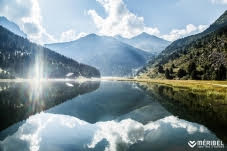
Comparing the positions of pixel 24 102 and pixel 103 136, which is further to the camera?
pixel 24 102

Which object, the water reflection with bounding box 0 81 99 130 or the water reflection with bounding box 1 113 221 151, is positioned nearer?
the water reflection with bounding box 1 113 221 151

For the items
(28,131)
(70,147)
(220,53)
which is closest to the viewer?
(70,147)

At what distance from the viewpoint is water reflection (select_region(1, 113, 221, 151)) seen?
2312cm

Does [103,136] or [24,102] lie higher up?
[24,102]

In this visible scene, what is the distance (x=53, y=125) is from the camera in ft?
115

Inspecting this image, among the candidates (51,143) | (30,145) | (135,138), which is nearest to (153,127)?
(135,138)

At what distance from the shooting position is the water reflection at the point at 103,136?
75.9ft

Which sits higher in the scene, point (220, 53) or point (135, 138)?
point (220, 53)

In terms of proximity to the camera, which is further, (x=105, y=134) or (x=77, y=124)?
(x=77, y=124)

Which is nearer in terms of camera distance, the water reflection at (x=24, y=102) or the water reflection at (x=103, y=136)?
the water reflection at (x=103, y=136)

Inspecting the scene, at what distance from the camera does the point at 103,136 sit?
27.5 meters

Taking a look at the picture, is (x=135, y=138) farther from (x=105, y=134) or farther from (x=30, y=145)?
(x=30, y=145)

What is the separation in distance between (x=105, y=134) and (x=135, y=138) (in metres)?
4.49

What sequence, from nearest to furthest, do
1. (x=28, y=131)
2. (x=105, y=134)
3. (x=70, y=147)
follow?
(x=70, y=147), (x=105, y=134), (x=28, y=131)
